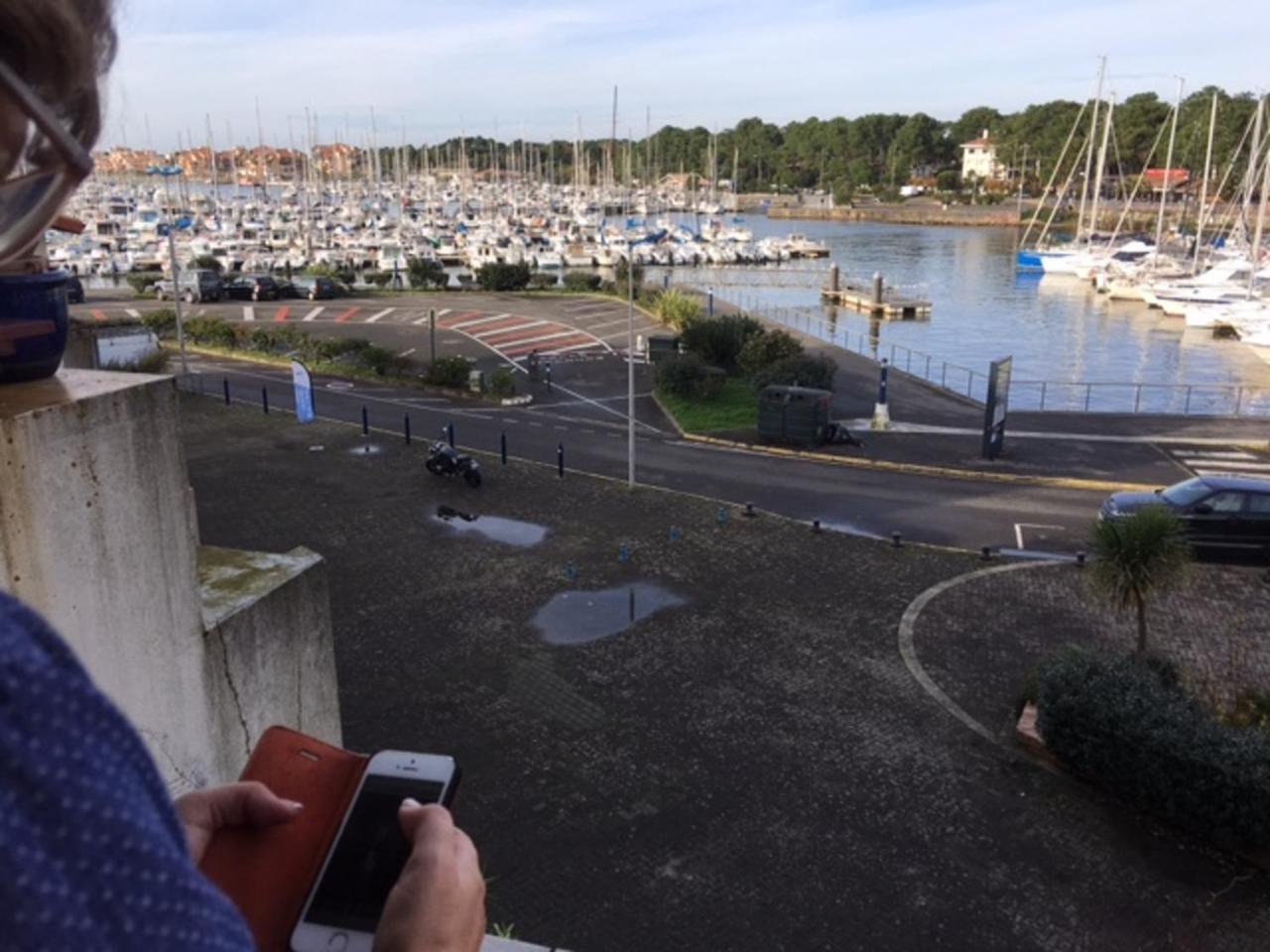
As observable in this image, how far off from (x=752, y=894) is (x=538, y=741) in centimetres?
324

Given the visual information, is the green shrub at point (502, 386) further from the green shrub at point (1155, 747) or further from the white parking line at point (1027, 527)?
the green shrub at point (1155, 747)

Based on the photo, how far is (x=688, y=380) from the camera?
30.4 meters

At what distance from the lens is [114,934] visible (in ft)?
2.69

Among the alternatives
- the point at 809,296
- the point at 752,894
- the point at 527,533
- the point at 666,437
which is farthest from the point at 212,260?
the point at 752,894

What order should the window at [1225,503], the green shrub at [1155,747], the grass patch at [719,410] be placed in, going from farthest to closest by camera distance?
the grass patch at [719,410], the window at [1225,503], the green shrub at [1155,747]

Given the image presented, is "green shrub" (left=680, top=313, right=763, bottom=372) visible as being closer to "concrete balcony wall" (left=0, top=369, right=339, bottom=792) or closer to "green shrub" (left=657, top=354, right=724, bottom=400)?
"green shrub" (left=657, top=354, right=724, bottom=400)

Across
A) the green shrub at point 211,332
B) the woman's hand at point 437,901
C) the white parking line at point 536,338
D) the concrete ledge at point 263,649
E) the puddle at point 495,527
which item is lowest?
the puddle at point 495,527

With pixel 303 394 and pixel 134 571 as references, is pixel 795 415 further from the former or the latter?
pixel 134 571

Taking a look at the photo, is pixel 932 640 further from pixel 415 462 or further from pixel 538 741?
pixel 415 462

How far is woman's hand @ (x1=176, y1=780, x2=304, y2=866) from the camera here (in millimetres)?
1830

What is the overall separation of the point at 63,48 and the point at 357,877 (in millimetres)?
1564

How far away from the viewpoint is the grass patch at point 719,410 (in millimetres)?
27516

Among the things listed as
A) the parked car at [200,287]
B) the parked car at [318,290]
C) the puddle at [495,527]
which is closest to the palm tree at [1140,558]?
the puddle at [495,527]

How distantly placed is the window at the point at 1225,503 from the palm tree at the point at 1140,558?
524cm
